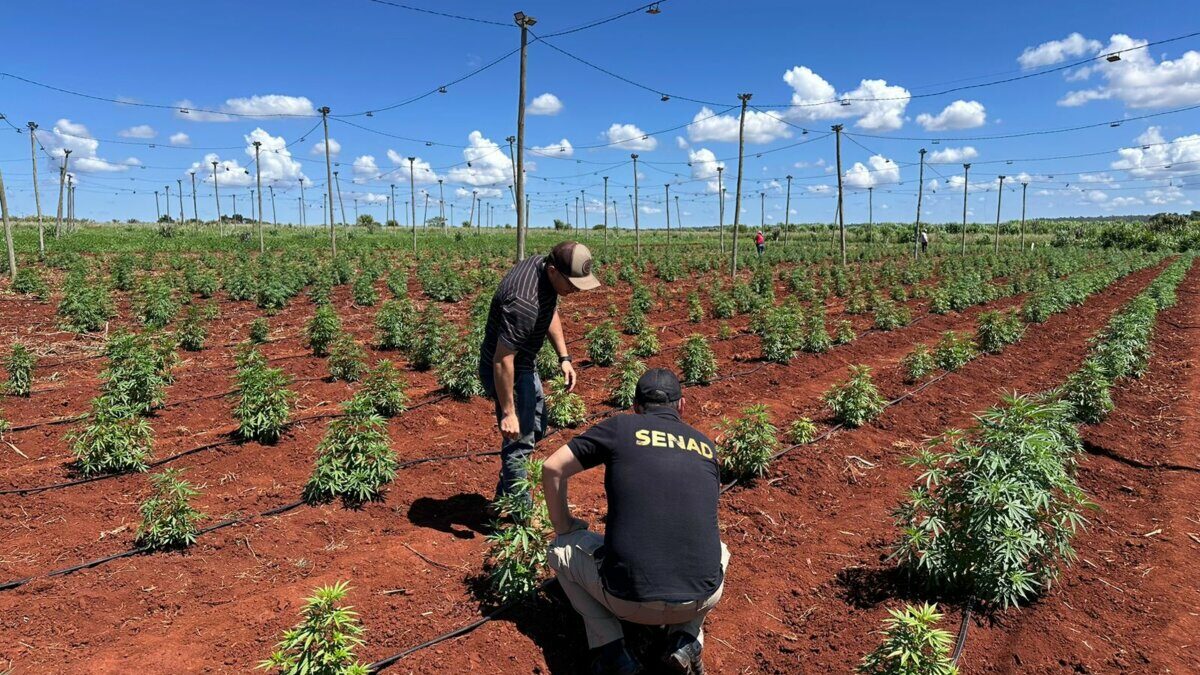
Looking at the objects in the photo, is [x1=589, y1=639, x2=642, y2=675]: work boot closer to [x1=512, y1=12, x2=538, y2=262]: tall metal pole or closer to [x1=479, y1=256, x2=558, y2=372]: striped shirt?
[x1=479, y1=256, x2=558, y2=372]: striped shirt

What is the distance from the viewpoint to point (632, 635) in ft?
11.3

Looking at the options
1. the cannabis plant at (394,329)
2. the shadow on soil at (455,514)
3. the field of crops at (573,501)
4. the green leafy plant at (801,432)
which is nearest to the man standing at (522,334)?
the shadow on soil at (455,514)

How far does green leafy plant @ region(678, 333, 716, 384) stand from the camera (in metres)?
9.10

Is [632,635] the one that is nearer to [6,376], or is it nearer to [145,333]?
[145,333]

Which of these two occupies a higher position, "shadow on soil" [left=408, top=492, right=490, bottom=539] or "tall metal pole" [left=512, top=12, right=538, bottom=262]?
"tall metal pole" [left=512, top=12, right=538, bottom=262]

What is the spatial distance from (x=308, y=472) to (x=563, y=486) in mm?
3641

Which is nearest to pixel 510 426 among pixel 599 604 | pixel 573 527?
pixel 573 527

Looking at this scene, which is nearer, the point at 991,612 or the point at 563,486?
the point at 563,486

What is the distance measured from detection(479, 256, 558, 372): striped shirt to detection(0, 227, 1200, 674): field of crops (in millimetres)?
1269

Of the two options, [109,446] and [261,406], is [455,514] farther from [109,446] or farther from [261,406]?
[109,446]

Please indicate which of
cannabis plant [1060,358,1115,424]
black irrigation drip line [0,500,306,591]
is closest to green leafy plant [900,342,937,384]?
cannabis plant [1060,358,1115,424]

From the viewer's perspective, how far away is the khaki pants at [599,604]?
9.64ft

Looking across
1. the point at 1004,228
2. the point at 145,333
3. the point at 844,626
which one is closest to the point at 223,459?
the point at 145,333

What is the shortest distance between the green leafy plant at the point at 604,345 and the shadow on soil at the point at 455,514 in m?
5.14
